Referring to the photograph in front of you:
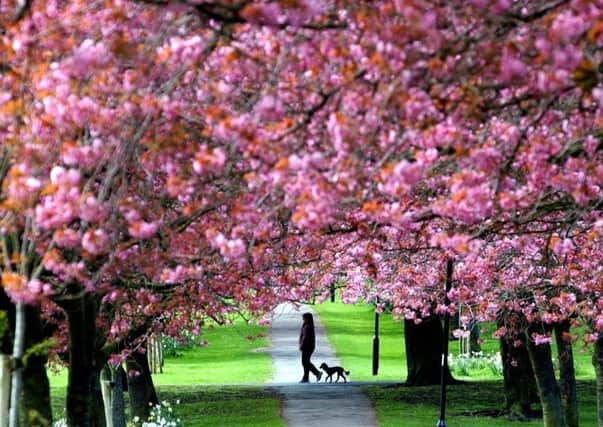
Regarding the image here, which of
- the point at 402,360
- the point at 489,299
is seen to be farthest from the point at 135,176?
the point at 402,360

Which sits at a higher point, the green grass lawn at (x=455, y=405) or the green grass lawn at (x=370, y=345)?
the green grass lawn at (x=370, y=345)

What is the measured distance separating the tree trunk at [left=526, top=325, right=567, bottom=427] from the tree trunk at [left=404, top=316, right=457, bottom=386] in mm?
10436

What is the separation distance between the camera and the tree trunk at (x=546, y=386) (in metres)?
19.0

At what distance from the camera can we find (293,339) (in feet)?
163

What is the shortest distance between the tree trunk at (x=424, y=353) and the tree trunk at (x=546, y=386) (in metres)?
10.4

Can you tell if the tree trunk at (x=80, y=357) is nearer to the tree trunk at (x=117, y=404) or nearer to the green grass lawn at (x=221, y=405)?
the tree trunk at (x=117, y=404)

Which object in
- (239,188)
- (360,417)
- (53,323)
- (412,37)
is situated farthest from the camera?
(360,417)

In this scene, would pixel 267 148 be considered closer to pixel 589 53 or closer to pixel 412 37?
pixel 412 37

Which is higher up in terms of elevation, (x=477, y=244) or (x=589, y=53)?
(x=589, y=53)

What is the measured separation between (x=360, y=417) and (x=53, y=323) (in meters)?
7.78

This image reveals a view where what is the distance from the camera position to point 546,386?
62.9 ft

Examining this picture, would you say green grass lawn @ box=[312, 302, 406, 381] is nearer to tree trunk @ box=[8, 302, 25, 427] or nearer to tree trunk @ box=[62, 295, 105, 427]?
tree trunk @ box=[62, 295, 105, 427]

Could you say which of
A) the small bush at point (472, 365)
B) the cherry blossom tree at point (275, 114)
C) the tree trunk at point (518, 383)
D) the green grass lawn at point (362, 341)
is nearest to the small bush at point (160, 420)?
the tree trunk at point (518, 383)

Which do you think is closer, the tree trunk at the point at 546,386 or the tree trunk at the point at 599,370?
the tree trunk at the point at 599,370
